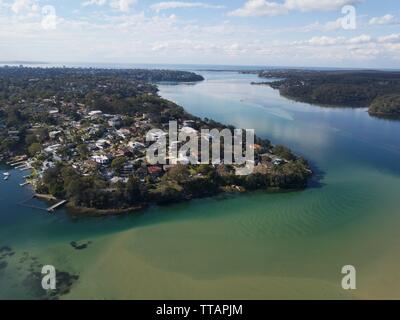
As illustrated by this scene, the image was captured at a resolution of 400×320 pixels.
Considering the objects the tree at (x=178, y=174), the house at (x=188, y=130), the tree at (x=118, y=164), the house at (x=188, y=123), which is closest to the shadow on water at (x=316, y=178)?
the tree at (x=178, y=174)

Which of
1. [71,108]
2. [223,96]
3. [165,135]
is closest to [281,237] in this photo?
[165,135]

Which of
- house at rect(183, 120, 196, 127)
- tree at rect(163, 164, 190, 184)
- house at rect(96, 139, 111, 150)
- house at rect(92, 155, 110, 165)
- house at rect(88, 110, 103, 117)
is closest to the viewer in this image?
tree at rect(163, 164, 190, 184)

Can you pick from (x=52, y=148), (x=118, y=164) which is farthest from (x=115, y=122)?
(x=118, y=164)

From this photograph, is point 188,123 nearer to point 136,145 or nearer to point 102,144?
point 136,145

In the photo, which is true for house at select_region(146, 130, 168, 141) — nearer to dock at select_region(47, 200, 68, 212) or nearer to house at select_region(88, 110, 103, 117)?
house at select_region(88, 110, 103, 117)

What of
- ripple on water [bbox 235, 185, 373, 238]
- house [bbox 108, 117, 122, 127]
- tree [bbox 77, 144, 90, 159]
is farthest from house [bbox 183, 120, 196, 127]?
ripple on water [bbox 235, 185, 373, 238]

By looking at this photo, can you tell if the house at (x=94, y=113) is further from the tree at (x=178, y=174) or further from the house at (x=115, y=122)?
the tree at (x=178, y=174)
